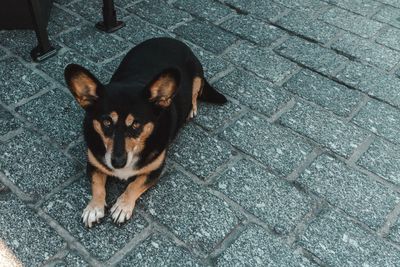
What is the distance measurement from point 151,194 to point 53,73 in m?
1.57

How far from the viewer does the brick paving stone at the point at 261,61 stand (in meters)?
4.16

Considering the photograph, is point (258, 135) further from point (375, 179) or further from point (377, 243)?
point (377, 243)

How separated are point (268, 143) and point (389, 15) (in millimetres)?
2705

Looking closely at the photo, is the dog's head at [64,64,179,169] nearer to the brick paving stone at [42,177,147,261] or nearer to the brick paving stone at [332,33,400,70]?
the brick paving stone at [42,177,147,261]

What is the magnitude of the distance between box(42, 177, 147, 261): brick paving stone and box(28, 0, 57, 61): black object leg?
1.56 m

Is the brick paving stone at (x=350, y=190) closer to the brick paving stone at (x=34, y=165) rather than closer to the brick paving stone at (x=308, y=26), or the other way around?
the brick paving stone at (x=34, y=165)

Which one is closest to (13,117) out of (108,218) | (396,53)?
(108,218)

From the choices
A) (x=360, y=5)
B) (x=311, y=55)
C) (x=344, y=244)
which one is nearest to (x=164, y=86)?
(x=344, y=244)

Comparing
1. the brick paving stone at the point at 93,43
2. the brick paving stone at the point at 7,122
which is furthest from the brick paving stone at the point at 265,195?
the brick paving stone at the point at 93,43

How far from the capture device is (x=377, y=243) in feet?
9.41

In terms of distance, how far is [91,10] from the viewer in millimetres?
4742

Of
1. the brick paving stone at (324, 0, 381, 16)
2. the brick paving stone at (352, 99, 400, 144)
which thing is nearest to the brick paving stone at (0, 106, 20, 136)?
the brick paving stone at (352, 99, 400, 144)

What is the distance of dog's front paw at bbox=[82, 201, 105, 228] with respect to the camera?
8.96 feet

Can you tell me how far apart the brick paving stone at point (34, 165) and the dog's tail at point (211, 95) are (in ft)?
3.87
